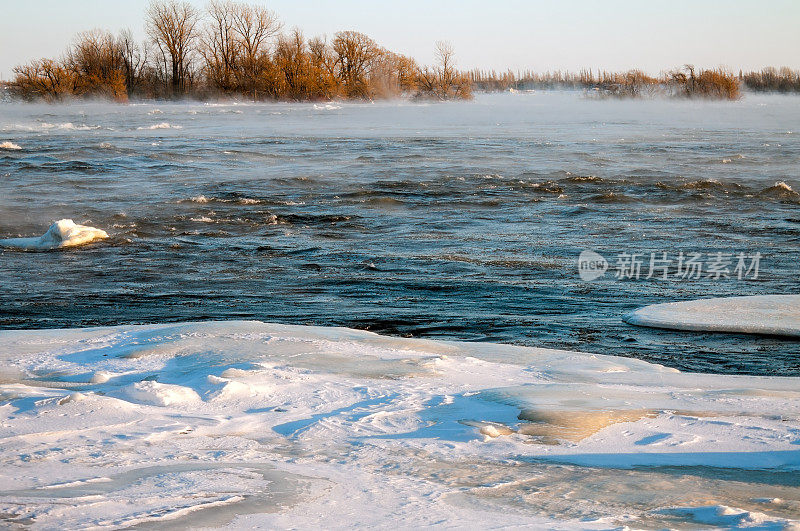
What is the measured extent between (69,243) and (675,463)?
271 inches

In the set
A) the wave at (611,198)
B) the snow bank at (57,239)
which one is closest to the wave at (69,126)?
the snow bank at (57,239)

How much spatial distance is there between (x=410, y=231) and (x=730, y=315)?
440 centimetres

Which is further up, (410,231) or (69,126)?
(69,126)

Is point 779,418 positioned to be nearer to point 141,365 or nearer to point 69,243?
point 141,365

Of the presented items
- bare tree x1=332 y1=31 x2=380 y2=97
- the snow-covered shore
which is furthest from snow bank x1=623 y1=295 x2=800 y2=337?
bare tree x1=332 y1=31 x2=380 y2=97

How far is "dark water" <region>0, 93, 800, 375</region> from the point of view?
5430 millimetres

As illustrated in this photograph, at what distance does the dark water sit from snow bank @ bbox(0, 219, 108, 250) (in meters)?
0.20

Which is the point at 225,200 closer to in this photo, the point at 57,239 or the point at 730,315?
the point at 57,239

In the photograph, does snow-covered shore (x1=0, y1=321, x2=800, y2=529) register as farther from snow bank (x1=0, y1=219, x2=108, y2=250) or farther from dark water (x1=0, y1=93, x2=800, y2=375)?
snow bank (x1=0, y1=219, x2=108, y2=250)

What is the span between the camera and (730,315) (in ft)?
17.0

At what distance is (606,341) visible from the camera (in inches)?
188

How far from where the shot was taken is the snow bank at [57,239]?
8023 mm

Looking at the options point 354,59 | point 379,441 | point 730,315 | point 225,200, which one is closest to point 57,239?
point 225,200

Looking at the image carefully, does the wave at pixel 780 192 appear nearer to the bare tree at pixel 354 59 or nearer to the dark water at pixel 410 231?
the dark water at pixel 410 231
